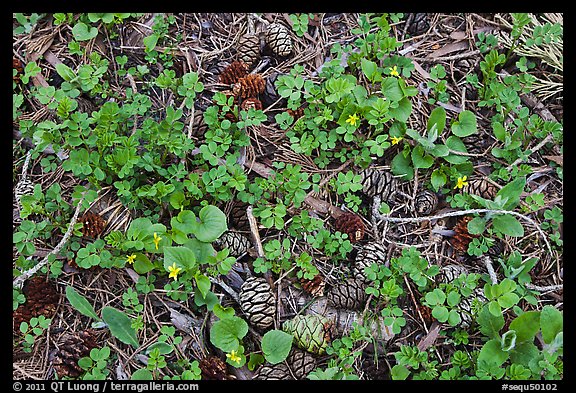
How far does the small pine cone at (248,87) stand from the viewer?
3.08 m

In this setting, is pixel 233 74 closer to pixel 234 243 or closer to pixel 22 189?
pixel 234 243

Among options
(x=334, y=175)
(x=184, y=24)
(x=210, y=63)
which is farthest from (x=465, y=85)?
(x=184, y=24)

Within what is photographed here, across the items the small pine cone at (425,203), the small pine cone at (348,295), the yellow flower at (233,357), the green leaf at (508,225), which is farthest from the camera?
the small pine cone at (425,203)

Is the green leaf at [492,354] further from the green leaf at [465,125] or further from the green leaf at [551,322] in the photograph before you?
the green leaf at [465,125]

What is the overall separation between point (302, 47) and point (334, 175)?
2.95ft

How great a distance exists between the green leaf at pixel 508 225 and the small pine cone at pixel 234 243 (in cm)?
139

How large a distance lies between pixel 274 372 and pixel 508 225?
1.51 metres

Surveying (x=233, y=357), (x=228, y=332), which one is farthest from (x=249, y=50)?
(x=233, y=357)

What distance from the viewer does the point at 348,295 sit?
269 cm

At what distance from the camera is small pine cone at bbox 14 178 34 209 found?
2.86 m

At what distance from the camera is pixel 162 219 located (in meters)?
2.83

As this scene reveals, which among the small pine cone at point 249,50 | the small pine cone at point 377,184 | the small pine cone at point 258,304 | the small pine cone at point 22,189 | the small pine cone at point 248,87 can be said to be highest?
the small pine cone at point 249,50

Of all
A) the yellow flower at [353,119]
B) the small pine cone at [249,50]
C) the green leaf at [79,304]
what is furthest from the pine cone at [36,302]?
the yellow flower at [353,119]

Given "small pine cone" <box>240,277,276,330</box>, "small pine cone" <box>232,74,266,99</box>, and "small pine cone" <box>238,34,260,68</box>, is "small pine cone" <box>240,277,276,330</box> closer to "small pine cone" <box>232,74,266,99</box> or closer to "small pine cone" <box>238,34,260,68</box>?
"small pine cone" <box>232,74,266,99</box>
